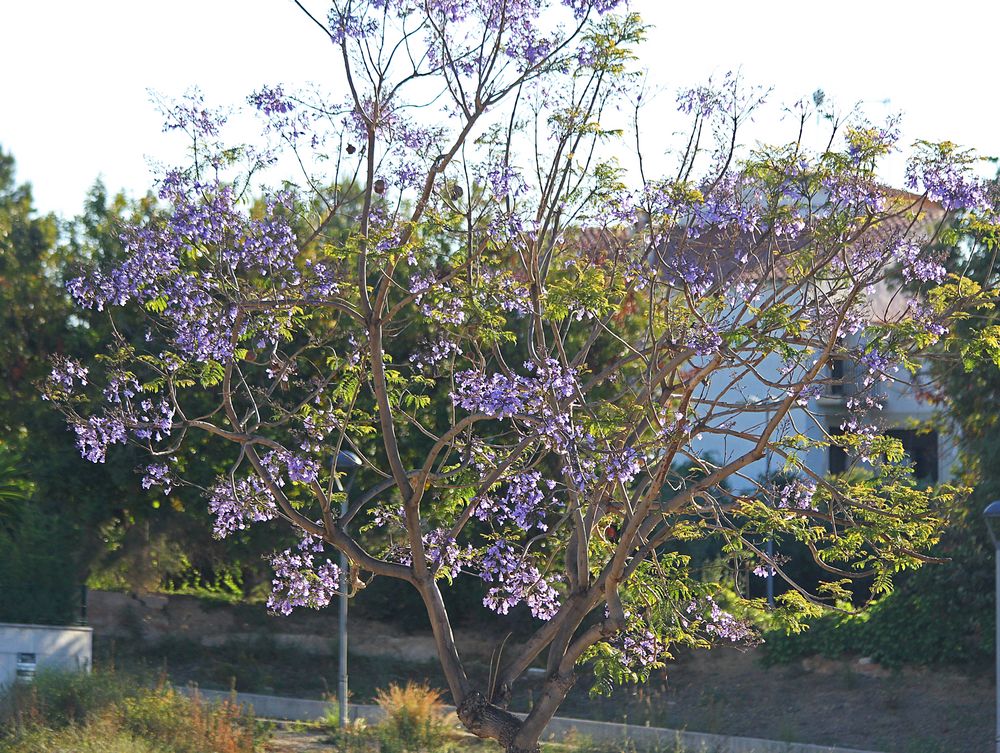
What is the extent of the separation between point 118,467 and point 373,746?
21.7 feet

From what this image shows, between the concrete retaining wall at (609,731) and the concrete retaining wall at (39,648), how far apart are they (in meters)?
1.37

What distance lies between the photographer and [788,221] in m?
7.55

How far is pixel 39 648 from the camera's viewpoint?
42.9ft

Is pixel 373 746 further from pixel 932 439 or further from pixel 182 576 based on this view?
pixel 932 439

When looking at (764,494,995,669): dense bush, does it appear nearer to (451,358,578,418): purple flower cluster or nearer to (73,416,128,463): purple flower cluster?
(451,358,578,418): purple flower cluster

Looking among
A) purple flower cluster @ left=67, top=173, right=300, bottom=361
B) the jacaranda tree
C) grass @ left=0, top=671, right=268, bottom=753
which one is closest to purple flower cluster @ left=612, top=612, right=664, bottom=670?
the jacaranda tree

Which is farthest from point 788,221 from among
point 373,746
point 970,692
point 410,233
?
point 970,692

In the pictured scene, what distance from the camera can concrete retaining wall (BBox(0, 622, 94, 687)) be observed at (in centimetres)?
1294

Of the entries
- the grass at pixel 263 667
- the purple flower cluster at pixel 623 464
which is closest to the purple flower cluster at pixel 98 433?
the purple flower cluster at pixel 623 464

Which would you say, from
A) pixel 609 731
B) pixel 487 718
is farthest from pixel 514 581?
pixel 609 731

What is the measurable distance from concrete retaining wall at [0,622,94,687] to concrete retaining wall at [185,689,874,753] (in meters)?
1.37

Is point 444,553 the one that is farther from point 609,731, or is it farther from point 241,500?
point 609,731

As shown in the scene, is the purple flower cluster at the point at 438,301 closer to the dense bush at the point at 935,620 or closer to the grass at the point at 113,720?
the grass at the point at 113,720

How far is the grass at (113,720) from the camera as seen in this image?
10.5 meters
